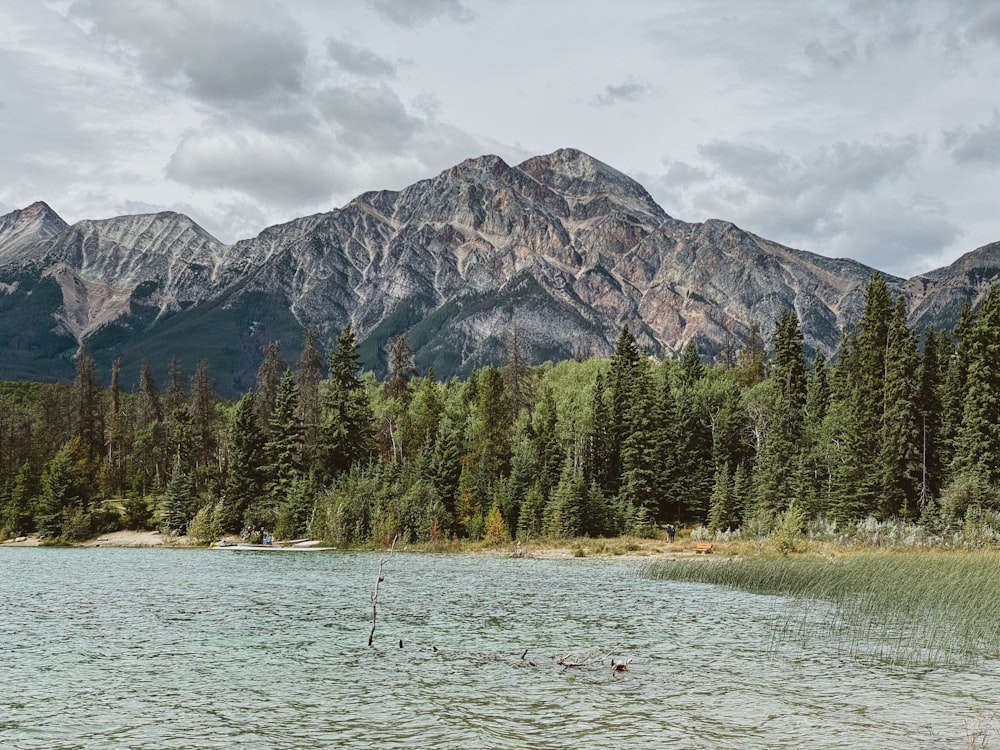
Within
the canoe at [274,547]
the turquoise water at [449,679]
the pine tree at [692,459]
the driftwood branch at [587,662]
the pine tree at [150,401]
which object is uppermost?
the pine tree at [150,401]

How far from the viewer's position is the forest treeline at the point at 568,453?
3105 inches

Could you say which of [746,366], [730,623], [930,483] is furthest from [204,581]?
[746,366]

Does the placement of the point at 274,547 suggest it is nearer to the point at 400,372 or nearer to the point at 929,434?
the point at 400,372

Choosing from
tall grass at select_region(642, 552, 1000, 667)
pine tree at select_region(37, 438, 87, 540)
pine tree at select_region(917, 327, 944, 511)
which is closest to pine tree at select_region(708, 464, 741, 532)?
pine tree at select_region(917, 327, 944, 511)

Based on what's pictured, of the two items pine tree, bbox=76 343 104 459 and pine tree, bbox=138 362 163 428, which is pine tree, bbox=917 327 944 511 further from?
pine tree, bbox=76 343 104 459

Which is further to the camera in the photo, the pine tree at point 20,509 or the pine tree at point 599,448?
the pine tree at point 599,448

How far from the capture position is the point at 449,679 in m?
20.4

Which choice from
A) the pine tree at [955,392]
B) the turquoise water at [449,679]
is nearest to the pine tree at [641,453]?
the pine tree at [955,392]

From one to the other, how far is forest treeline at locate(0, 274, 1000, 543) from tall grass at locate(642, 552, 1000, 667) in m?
20.9

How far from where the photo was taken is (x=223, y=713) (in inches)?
676

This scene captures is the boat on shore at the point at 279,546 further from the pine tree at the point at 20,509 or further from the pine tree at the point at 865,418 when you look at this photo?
the pine tree at the point at 865,418

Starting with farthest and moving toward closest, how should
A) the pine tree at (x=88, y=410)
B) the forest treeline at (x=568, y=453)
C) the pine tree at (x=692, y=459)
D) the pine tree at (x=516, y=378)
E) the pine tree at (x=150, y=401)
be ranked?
the pine tree at (x=150, y=401) → the pine tree at (x=88, y=410) → the pine tree at (x=516, y=378) → the pine tree at (x=692, y=459) → the forest treeline at (x=568, y=453)

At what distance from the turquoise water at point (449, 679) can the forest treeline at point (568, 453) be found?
40.9 meters

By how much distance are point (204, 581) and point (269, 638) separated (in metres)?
21.7
